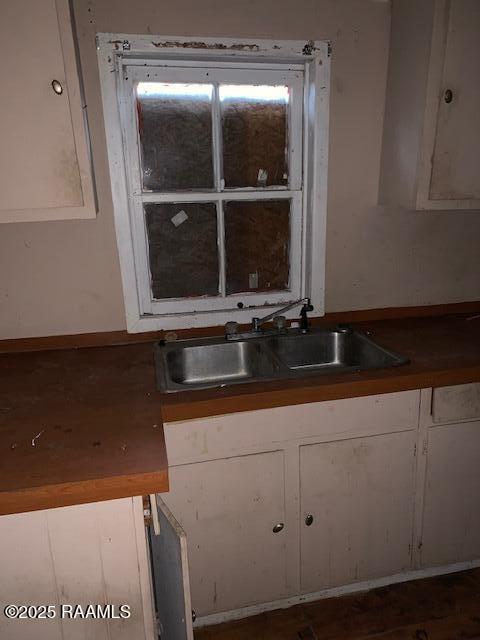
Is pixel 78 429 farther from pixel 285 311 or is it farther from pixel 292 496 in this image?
pixel 285 311

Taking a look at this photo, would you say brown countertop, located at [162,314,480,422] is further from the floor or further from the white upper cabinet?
the floor

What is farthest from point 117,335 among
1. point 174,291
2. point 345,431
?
point 345,431

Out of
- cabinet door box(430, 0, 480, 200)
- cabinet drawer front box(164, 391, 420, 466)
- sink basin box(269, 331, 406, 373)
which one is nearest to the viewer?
cabinet drawer front box(164, 391, 420, 466)

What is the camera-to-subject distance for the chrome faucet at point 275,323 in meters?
1.88

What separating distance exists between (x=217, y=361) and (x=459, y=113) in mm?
1304

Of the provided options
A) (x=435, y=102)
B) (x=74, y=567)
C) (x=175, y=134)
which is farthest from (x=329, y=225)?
(x=74, y=567)

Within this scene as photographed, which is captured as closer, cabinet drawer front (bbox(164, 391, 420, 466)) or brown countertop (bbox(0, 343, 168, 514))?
brown countertop (bbox(0, 343, 168, 514))

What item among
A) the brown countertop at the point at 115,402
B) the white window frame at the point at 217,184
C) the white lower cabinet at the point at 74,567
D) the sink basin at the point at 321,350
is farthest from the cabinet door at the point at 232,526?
the white window frame at the point at 217,184

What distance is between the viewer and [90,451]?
1096 millimetres

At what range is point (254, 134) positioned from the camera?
1.88m

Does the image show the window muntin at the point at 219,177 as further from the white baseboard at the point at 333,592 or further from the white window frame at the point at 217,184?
the white baseboard at the point at 333,592

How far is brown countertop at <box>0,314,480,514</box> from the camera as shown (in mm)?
997

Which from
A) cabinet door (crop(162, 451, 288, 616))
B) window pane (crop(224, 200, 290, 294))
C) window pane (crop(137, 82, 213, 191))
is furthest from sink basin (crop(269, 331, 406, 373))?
window pane (crop(137, 82, 213, 191))

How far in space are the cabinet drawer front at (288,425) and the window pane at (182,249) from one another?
Answer: 731 millimetres
